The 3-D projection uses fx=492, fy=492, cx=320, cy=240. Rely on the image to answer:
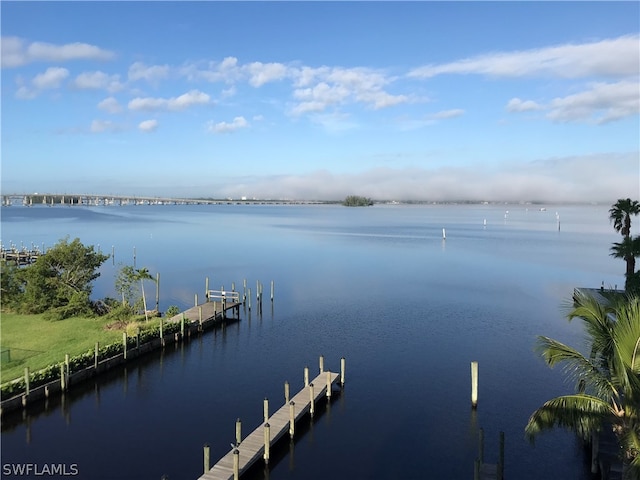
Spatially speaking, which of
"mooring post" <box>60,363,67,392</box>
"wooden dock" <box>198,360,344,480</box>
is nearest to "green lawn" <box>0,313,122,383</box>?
"mooring post" <box>60,363,67,392</box>

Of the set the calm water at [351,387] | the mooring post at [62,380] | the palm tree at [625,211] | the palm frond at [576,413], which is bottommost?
the calm water at [351,387]

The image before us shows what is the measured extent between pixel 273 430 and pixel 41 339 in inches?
720

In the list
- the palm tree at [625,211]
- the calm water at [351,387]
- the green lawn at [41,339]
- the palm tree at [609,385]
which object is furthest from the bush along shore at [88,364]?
the palm tree at [625,211]

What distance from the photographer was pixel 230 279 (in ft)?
195

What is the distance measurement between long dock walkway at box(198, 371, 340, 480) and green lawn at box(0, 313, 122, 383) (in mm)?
13073

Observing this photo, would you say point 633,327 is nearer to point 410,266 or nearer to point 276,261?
point 410,266

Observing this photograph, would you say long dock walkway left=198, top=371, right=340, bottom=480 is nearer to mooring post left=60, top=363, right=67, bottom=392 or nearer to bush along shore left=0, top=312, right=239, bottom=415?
mooring post left=60, top=363, right=67, bottom=392

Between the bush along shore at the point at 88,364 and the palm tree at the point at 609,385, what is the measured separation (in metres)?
22.4

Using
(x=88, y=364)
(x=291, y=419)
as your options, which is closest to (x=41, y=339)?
(x=88, y=364)

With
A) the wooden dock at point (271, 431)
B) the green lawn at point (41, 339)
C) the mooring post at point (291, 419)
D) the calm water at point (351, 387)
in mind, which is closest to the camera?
the wooden dock at point (271, 431)

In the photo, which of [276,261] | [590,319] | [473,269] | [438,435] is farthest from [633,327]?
[276,261]

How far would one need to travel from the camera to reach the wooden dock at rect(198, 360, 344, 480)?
1809cm

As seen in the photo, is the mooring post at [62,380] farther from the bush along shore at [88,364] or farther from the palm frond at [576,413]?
the palm frond at [576,413]

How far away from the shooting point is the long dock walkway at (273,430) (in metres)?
18.2
